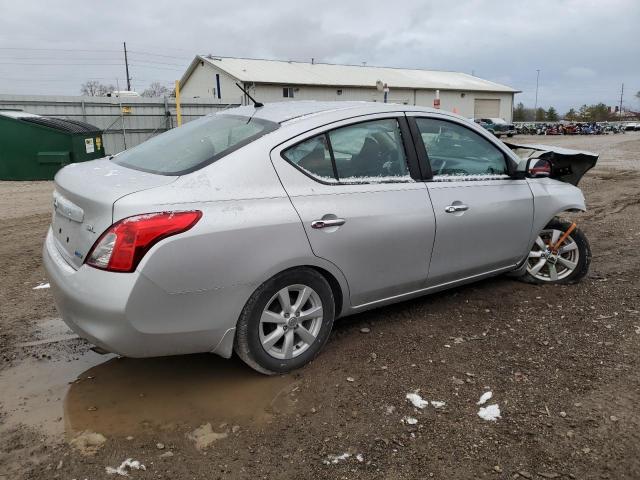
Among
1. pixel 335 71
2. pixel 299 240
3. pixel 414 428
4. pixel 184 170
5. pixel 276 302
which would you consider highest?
pixel 335 71

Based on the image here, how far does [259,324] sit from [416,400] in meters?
0.97

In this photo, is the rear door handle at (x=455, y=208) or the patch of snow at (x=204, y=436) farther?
the rear door handle at (x=455, y=208)

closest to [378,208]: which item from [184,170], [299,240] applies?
[299,240]

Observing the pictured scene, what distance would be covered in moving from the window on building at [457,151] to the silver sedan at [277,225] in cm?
1

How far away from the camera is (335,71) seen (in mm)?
43969

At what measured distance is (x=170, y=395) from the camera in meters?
3.17

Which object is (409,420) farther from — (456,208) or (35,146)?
(35,146)

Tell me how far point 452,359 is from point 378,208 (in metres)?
1.08

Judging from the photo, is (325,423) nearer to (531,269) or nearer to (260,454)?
(260,454)

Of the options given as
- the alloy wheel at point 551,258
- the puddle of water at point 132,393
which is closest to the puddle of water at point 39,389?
the puddle of water at point 132,393

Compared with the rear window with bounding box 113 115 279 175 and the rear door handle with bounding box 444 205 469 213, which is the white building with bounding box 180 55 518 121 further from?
the rear door handle with bounding box 444 205 469 213

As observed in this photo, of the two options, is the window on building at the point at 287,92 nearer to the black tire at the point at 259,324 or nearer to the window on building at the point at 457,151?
the window on building at the point at 457,151

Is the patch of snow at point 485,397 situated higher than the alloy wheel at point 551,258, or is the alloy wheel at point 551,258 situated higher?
the alloy wheel at point 551,258

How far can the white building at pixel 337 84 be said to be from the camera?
3772cm
